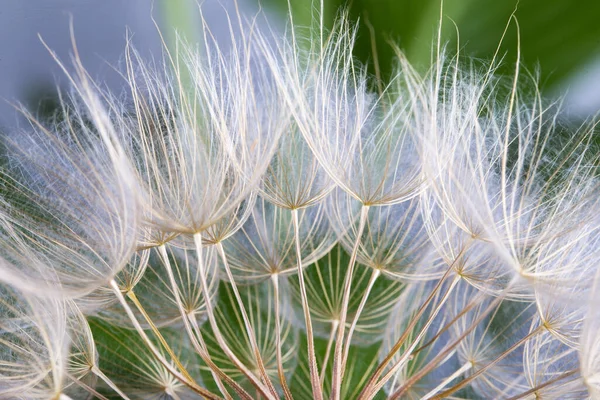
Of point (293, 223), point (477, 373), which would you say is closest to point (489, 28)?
point (293, 223)

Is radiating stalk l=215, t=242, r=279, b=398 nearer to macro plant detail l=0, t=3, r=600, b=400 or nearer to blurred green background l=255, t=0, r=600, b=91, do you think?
macro plant detail l=0, t=3, r=600, b=400

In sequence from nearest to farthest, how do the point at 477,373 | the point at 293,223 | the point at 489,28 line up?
the point at 477,373 → the point at 293,223 → the point at 489,28

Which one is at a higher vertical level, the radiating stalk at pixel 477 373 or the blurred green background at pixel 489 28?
the blurred green background at pixel 489 28

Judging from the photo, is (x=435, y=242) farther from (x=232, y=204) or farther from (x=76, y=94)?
(x=76, y=94)

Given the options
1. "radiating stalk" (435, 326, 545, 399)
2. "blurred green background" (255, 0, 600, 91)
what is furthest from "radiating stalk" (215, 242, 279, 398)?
"blurred green background" (255, 0, 600, 91)

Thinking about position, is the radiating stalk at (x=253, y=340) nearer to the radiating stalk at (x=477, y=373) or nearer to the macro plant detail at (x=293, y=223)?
the macro plant detail at (x=293, y=223)

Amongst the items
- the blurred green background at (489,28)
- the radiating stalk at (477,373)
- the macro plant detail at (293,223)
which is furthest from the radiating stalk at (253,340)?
the blurred green background at (489,28)

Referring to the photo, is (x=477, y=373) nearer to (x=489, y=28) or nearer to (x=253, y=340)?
→ (x=253, y=340)

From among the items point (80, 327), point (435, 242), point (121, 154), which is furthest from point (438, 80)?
point (80, 327)
